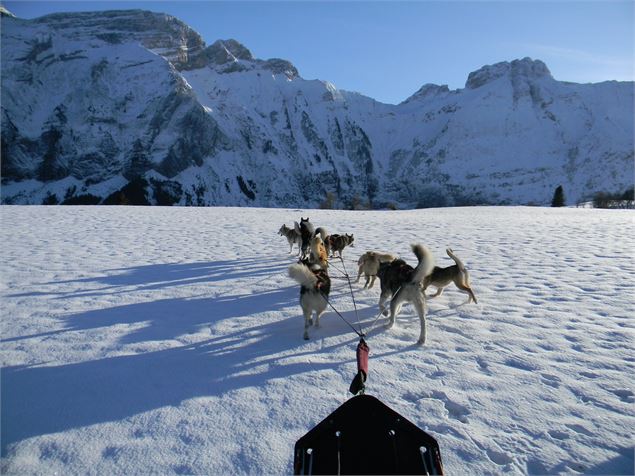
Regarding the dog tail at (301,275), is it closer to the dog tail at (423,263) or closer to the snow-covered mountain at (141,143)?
the dog tail at (423,263)

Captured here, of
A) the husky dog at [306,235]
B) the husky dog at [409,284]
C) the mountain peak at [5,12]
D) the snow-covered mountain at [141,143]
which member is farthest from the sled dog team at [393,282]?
the mountain peak at [5,12]

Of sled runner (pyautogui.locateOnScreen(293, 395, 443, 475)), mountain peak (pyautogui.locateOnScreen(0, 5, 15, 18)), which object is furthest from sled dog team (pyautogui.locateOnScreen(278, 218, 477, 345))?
mountain peak (pyautogui.locateOnScreen(0, 5, 15, 18))

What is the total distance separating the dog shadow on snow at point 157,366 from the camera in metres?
3.91

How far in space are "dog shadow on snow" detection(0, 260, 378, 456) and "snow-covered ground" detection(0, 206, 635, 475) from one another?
25 millimetres

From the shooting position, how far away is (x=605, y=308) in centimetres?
670

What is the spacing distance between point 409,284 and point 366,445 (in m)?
3.26

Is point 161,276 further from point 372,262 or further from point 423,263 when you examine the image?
point 423,263

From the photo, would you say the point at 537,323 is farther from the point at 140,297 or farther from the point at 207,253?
the point at 207,253

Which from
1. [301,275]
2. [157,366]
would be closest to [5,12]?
[157,366]

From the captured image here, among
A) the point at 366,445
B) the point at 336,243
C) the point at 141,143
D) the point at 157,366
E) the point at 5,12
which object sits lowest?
the point at 157,366

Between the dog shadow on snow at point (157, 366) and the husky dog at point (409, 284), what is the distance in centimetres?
88

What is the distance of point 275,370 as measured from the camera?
4.71 meters

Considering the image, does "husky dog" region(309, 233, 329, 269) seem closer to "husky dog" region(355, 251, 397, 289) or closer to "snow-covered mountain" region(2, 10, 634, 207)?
"husky dog" region(355, 251, 397, 289)

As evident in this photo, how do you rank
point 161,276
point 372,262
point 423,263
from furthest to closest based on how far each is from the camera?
1. point 161,276
2. point 372,262
3. point 423,263
